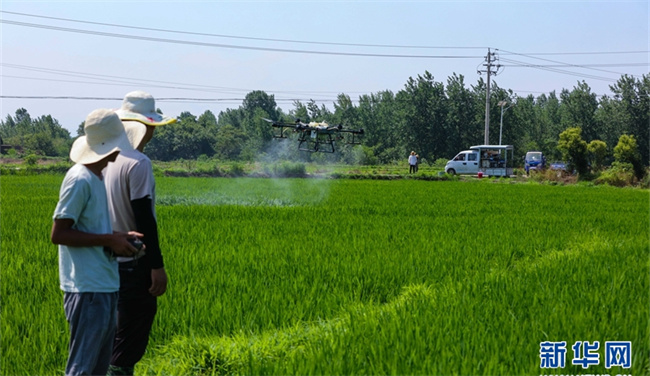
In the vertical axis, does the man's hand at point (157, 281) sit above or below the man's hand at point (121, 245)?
below

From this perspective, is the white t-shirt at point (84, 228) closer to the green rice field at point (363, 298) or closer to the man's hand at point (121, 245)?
the man's hand at point (121, 245)

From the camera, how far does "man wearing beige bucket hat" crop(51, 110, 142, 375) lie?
2.62m

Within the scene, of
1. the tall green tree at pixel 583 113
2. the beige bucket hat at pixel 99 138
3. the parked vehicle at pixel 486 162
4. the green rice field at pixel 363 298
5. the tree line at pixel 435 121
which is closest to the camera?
the beige bucket hat at pixel 99 138

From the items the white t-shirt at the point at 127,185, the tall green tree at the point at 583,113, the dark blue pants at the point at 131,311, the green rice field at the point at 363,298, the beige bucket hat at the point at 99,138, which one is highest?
the tall green tree at the point at 583,113

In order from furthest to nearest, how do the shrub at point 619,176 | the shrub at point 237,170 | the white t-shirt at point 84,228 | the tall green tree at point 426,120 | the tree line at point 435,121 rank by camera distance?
the tall green tree at point 426,120 < the tree line at point 435,121 < the shrub at point 237,170 < the shrub at point 619,176 < the white t-shirt at point 84,228

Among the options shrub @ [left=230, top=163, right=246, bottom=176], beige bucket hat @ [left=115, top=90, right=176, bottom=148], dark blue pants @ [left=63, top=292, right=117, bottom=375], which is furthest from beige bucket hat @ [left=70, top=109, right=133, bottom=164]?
shrub @ [left=230, top=163, right=246, bottom=176]

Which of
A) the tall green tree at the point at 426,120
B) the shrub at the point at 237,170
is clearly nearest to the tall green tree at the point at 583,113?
the tall green tree at the point at 426,120

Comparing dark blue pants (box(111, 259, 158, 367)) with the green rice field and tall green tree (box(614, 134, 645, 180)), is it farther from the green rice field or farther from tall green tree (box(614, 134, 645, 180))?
tall green tree (box(614, 134, 645, 180))

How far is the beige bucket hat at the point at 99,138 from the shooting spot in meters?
2.78

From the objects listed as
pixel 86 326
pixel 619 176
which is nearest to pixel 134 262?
pixel 86 326

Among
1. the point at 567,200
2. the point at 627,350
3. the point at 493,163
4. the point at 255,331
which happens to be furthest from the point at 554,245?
the point at 493,163

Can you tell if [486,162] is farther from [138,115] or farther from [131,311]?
[131,311]

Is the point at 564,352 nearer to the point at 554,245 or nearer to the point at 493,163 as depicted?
the point at 554,245

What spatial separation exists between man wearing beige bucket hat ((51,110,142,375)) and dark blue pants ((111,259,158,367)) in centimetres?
37
